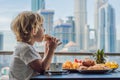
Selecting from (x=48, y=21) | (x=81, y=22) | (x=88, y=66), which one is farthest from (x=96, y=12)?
(x=88, y=66)

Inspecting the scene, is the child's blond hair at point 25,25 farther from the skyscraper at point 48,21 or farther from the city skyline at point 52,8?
the city skyline at point 52,8

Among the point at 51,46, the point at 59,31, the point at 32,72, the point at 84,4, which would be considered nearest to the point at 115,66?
the point at 51,46

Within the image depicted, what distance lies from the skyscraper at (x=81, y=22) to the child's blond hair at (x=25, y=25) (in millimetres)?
2327

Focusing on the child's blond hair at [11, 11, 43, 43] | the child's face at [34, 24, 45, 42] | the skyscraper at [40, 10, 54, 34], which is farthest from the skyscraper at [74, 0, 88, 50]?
the child's blond hair at [11, 11, 43, 43]

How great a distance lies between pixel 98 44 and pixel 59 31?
73 cm

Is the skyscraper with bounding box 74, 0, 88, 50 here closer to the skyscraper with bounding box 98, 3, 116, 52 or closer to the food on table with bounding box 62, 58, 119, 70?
the skyscraper with bounding box 98, 3, 116, 52

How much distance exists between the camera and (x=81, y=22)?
454 cm

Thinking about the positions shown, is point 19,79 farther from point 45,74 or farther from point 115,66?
point 115,66

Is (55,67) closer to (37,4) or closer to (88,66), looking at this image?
(88,66)

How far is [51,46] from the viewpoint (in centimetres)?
223

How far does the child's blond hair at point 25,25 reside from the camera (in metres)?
2.17

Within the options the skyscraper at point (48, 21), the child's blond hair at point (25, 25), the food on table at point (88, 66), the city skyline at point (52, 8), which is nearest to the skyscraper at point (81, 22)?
the city skyline at point (52, 8)

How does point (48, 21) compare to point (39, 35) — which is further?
point (48, 21)

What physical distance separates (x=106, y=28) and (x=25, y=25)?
105 inches
